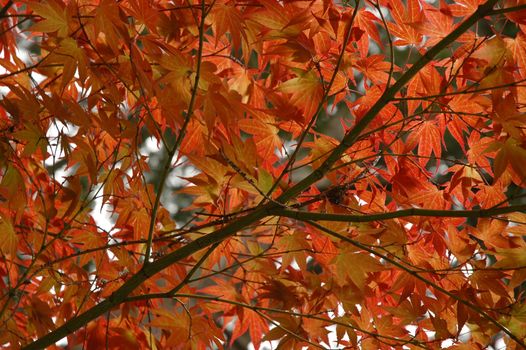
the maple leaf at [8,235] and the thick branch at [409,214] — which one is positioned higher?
the maple leaf at [8,235]

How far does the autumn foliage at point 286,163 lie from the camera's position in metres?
0.90

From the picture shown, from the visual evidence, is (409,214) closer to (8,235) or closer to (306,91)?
(306,91)

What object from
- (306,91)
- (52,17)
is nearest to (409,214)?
(306,91)

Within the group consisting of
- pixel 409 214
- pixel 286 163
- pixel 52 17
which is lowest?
pixel 409 214

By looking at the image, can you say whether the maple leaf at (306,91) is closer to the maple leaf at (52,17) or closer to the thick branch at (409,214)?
the thick branch at (409,214)

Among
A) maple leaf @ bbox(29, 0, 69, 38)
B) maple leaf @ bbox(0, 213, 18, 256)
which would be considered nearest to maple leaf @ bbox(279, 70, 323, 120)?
maple leaf @ bbox(29, 0, 69, 38)

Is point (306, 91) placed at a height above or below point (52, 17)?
below

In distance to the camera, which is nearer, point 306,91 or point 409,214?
point 409,214

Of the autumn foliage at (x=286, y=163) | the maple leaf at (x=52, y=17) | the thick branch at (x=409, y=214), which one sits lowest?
the thick branch at (x=409, y=214)

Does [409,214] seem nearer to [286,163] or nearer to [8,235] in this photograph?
[286,163]

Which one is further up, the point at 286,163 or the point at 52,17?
the point at 52,17

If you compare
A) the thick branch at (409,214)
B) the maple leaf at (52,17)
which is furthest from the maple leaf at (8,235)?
the thick branch at (409,214)

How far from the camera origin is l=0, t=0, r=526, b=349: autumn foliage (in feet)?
2.96

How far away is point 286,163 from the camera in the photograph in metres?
1.08
